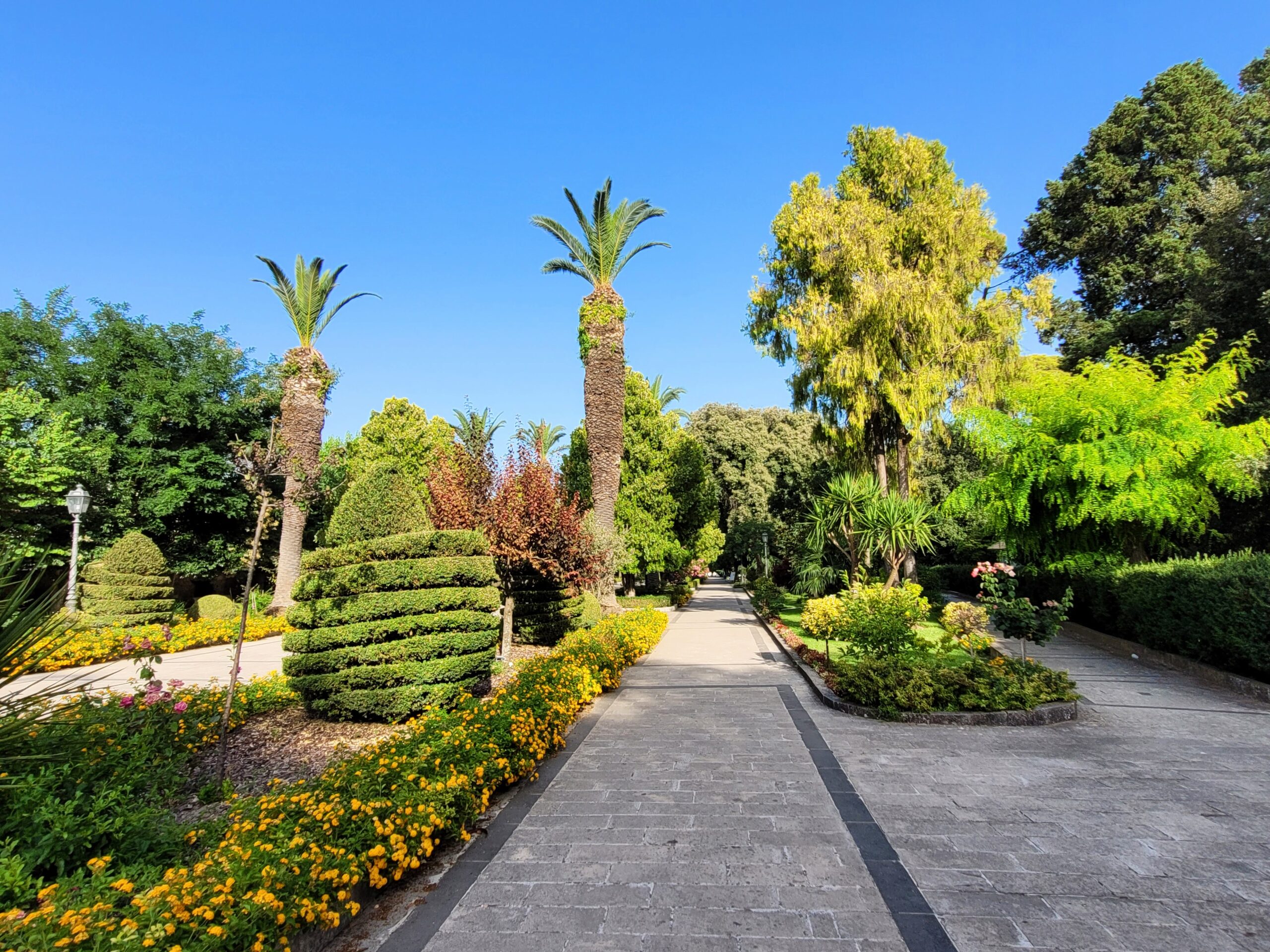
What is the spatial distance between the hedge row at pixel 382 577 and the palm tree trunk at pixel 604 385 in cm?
911

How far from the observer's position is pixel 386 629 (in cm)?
693

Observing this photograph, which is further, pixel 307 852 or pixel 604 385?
pixel 604 385

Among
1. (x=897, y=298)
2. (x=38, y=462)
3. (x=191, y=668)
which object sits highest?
(x=897, y=298)

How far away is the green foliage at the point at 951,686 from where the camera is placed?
728 cm

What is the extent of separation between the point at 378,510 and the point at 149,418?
56.4ft

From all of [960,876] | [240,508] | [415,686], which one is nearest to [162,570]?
[240,508]

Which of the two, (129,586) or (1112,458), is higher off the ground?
(1112,458)

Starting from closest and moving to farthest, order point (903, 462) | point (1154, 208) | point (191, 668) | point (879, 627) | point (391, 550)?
1. point (391, 550)
2. point (879, 627)
3. point (191, 668)
4. point (903, 462)
5. point (1154, 208)

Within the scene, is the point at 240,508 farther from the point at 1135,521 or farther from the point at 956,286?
the point at 1135,521

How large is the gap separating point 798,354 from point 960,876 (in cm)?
1555

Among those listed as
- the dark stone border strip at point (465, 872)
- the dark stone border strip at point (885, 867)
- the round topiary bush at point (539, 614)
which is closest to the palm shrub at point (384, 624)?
the dark stone border strip at point (465, 872)

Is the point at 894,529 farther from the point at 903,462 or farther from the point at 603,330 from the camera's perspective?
the point at 603,330

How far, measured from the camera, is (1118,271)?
22.1 meters

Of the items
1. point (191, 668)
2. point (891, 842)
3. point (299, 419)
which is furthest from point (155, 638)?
point (891, 842)
